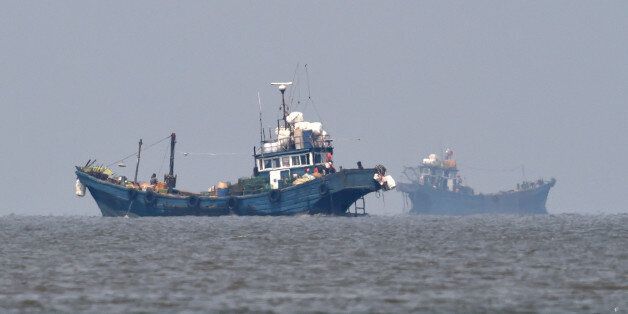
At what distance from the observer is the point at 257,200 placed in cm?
10662

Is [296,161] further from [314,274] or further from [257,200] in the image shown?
[314,274]

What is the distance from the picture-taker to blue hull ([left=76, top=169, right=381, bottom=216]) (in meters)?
104

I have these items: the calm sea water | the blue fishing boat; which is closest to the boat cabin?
the blue fishing boat

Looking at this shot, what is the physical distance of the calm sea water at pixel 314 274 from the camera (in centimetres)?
3475

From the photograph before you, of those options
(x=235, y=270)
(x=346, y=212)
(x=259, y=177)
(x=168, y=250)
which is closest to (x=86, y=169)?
(x=259, y=177)

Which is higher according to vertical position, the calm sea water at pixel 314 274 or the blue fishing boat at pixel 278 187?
the blue fishing boat at pixel 278 187

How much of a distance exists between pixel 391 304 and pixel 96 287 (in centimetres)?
1039

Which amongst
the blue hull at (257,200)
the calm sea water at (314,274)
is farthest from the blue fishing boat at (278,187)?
the calm sea water at (314,274)

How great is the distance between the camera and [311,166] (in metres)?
108

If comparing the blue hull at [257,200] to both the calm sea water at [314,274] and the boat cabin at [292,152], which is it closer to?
the boat cabin at [292,152]

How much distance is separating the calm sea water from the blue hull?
107ft

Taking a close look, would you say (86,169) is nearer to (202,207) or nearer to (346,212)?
(202,207)

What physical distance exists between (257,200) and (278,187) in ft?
8.47

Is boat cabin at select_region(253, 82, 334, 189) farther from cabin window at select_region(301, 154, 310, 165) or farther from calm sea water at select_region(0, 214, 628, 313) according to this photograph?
calm sea water at select_region(0, 214, 628, 313)
